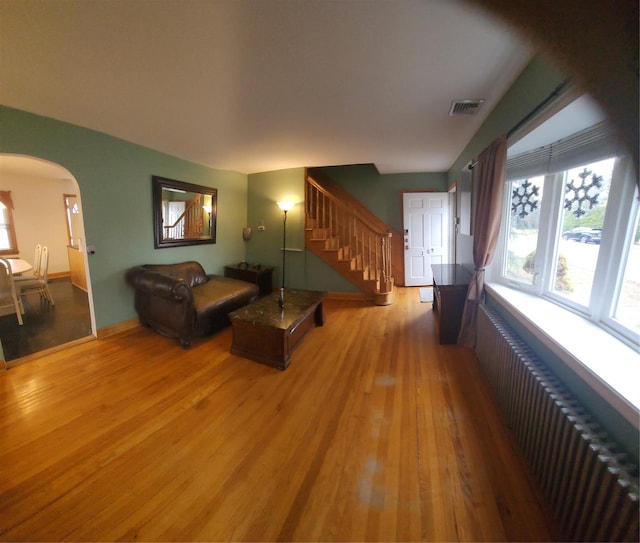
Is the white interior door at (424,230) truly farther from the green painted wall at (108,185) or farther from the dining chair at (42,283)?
the dining chair at (42,283)

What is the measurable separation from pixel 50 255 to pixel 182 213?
14.7 ft

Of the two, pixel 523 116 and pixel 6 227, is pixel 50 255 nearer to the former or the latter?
pixel 6 227

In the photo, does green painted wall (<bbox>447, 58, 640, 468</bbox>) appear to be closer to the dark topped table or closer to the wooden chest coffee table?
the dark topped table

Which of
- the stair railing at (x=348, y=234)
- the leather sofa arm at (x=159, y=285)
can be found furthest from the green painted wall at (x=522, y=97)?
the leather sofa arm at (x=159, y=285)

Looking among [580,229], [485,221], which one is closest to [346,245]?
[485,221]

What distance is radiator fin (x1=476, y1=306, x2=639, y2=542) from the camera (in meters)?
0.78

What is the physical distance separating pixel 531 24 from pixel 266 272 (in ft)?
13.5

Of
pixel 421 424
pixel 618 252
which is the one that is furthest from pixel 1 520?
pixel 618 252

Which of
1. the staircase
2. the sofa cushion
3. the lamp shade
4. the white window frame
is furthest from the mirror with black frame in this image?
the white window frame

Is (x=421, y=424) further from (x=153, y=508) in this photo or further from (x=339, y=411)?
(x=153, y=508)

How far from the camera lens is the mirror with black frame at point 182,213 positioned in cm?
341

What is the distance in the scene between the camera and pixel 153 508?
1.16m

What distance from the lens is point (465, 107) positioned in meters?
2.09

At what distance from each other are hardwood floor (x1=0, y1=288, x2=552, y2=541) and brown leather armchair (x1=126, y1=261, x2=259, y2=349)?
438 mm
